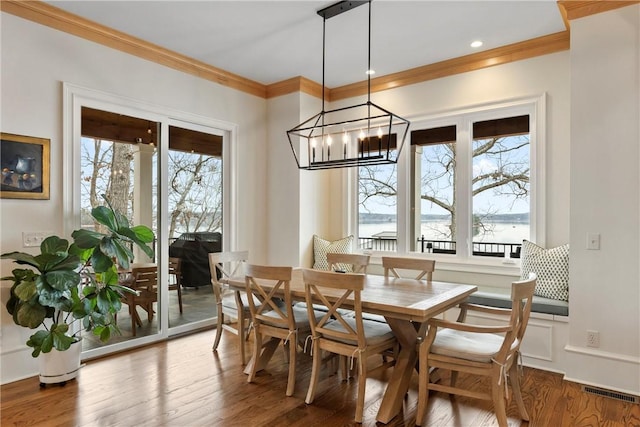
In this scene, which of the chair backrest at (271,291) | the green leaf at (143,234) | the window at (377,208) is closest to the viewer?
the chair backrest at (271,291)

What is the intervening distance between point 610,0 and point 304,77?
3.01 m

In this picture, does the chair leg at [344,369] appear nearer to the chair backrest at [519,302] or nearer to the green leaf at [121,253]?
the chair backrest at [519,302]

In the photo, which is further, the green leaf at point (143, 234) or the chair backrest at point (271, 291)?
the green leaf at point (143, 234)

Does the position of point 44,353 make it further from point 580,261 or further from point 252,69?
point 580,261

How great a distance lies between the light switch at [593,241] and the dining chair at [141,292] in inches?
155

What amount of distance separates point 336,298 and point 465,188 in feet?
7.65

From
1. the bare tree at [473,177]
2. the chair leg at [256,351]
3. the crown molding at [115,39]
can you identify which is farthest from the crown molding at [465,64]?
the chair leg at [256,351]

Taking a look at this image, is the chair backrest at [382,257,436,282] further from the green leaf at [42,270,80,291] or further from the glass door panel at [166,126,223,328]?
the green leaf at [42,270,80,291]

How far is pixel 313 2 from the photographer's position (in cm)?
314

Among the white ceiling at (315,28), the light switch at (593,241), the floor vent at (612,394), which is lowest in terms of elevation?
the floor vent at (612,394)

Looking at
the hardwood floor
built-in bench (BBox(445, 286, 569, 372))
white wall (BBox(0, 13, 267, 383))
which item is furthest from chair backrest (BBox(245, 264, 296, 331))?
built-in bench (BBox(445, 286, 569, 372))

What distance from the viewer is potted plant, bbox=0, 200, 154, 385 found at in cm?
276

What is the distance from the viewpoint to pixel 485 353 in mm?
2316

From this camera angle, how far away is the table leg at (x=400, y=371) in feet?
8.20
